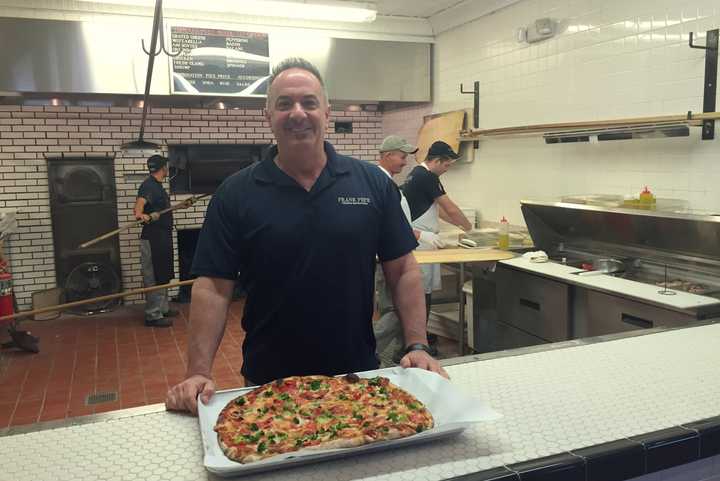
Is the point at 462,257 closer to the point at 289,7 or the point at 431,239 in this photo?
the point at 431,239

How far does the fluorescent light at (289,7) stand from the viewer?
4.90m

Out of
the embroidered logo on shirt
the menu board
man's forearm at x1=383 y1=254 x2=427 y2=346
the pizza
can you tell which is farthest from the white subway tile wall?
the pizza

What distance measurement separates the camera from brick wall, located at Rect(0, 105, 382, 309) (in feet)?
21.9

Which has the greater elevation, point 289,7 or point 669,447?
point 289,7

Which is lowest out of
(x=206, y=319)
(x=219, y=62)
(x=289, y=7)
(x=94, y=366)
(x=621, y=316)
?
(x=94, y=366)

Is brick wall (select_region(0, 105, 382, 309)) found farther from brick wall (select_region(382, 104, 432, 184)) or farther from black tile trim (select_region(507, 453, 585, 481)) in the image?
black tile trim (select_region(507, 453, 585, 481))

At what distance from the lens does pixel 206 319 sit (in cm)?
178

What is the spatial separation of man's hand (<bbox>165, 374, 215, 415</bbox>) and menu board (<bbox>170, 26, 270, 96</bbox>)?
4884 mm

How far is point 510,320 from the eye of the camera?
455 centimetres

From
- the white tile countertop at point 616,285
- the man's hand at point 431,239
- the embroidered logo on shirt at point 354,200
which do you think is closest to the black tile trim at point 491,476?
the embroidered logo on shirt at point 354,200

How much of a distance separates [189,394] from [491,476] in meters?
0.76

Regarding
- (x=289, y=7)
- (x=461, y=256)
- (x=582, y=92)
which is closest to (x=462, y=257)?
(x=461, y=256)

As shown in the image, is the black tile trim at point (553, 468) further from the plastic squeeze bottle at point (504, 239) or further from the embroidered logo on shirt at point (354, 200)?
the plastic squeeze bottle at point (504, 239)

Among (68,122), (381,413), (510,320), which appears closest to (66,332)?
(68,122)
